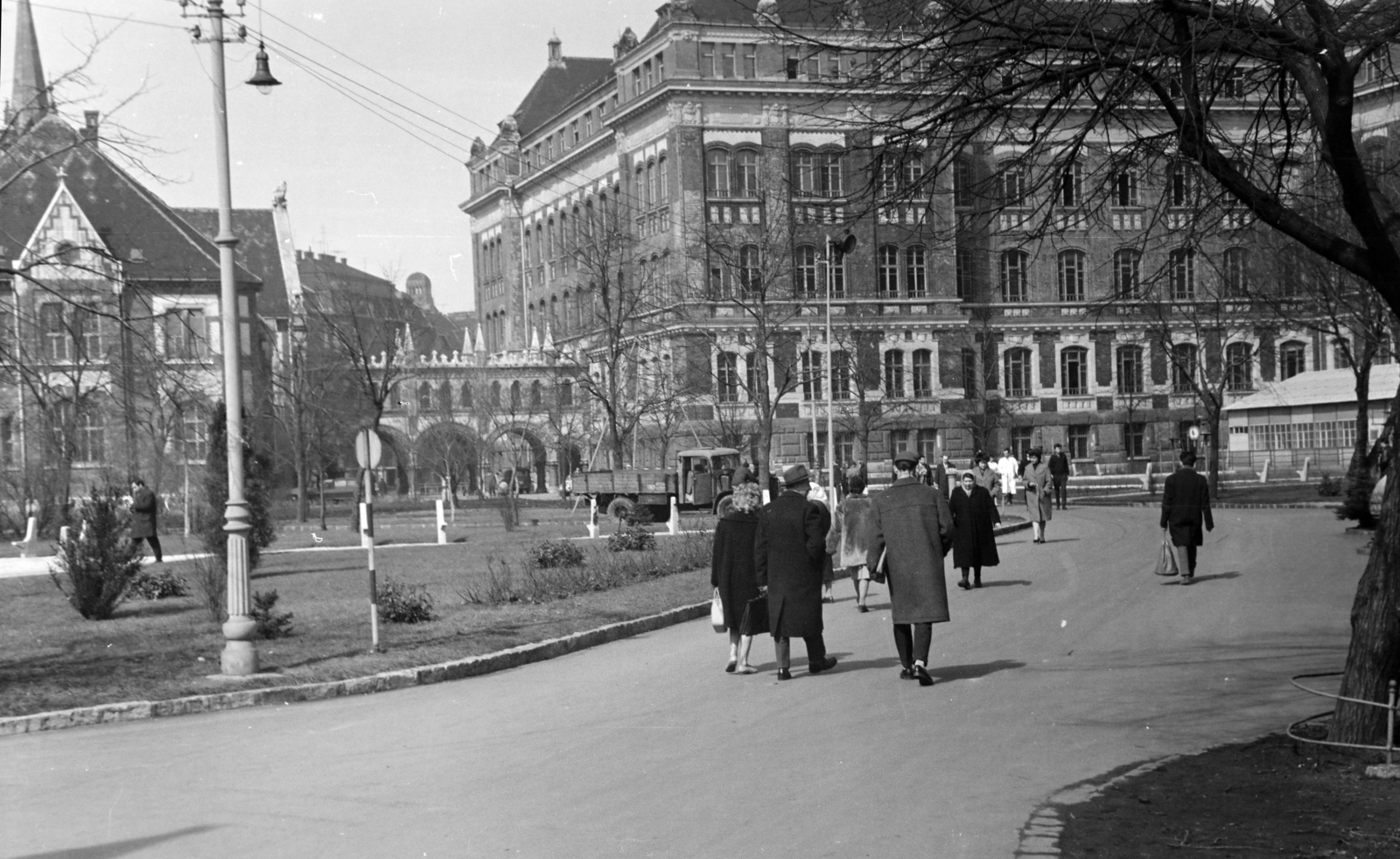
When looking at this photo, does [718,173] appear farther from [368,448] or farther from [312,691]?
[312,691]

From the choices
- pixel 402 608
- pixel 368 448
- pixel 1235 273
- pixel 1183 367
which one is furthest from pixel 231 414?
pixel 1183 367

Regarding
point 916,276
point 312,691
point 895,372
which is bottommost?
point 312,691

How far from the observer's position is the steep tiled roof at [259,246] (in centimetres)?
9075

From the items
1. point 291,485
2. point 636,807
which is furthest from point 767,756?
point 291,485

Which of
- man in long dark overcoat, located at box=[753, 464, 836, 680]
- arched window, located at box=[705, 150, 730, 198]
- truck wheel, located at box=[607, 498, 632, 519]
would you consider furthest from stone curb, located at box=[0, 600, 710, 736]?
arched window, located at box=[705, 150, 730, 198]

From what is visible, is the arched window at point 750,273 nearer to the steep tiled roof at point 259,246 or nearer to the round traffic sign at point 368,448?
the round traffic sign at point 368,448

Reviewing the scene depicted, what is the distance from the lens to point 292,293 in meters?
89.9

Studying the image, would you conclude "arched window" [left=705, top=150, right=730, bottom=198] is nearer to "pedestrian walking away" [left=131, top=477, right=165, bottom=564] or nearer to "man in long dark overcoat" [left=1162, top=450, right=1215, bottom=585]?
"pedestrian walking away" [left=131, top=477, right=165, bottom=564]

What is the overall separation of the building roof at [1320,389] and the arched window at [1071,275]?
985 centimetres

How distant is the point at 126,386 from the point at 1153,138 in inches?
445

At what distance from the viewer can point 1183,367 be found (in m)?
49.2

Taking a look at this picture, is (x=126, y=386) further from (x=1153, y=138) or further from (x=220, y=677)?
(x=1153, y=138)

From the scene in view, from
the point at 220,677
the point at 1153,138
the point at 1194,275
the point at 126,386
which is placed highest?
the point at 1194,275

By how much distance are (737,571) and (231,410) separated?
5.60m
